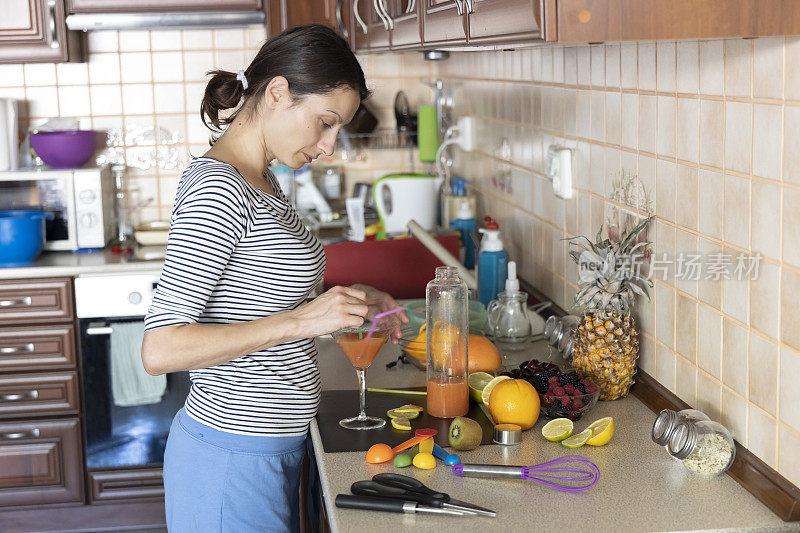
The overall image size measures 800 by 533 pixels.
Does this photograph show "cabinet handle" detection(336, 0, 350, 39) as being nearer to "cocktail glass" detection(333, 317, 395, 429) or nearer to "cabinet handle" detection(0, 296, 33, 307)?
"cabinet handle" detection(0, 296, 33, 307)

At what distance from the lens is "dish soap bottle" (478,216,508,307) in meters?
2.31

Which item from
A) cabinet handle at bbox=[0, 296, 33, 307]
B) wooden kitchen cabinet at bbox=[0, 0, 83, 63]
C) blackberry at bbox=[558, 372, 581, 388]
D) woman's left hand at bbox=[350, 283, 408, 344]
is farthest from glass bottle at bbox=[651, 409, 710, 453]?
wooden kitchen cabinet at bbox=[0, 0, 83, 63]

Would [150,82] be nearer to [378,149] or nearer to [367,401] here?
[378,149]

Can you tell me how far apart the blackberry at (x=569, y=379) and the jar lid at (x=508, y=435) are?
14cm

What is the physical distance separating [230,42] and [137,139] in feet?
1.74

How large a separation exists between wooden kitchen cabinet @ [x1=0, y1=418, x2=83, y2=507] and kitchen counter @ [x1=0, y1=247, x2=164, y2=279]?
20.6 inches

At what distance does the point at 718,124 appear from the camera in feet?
4.40

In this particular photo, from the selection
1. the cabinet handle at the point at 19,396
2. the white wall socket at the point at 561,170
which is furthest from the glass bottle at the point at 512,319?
the cabinet handle at the point at 19,396

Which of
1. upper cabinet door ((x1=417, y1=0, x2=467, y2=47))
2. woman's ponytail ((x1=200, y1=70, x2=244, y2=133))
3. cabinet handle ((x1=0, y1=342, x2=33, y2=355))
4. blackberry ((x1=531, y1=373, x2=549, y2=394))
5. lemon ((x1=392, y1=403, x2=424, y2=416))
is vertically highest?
upper cabinet door ((x1=417, y1=0, x2=467, y2=47))

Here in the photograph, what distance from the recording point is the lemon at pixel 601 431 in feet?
4.67

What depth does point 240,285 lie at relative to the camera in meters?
1.50

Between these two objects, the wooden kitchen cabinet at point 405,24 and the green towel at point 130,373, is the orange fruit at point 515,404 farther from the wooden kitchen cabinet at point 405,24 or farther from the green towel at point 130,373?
the green towel at point 130,373

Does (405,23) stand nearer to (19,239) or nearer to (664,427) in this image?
(664,427)

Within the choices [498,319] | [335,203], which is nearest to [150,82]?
[335,203]
